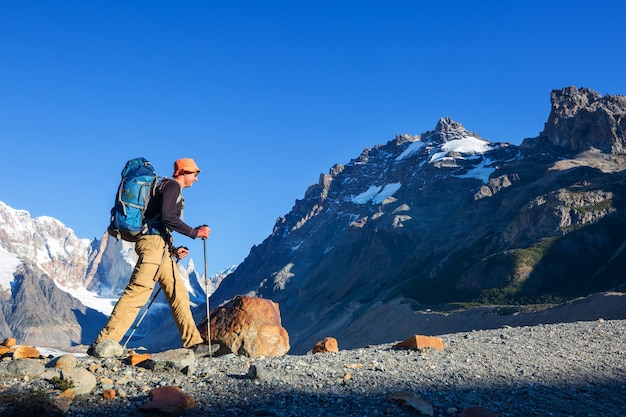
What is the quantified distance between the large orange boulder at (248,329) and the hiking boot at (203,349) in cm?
92

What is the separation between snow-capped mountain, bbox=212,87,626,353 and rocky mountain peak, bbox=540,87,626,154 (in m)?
0.33

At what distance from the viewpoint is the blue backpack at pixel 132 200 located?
8.39m

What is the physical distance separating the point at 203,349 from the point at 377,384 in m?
3.20

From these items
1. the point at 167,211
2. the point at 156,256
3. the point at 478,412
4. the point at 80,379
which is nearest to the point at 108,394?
the point at 80,379

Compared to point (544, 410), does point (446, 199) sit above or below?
above

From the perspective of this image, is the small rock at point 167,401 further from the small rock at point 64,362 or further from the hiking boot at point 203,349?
the hiking boot at point 203,349

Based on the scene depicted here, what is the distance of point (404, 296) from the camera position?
11512cm

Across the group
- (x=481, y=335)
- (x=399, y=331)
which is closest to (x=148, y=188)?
(x=481, y=335)

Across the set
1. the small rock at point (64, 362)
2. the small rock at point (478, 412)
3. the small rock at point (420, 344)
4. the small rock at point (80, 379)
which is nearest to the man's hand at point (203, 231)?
the small rock at point (64, 362)

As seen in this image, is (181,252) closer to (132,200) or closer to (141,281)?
(141,281)

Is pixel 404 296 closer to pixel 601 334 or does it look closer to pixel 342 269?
pixel 342 269

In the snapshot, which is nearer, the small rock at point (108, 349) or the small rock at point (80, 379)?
the small rock at point (80, 379)

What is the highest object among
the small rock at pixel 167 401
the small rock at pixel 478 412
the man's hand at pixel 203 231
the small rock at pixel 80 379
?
the man's hand at pixel 203 231

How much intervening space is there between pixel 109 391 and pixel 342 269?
171 meters
